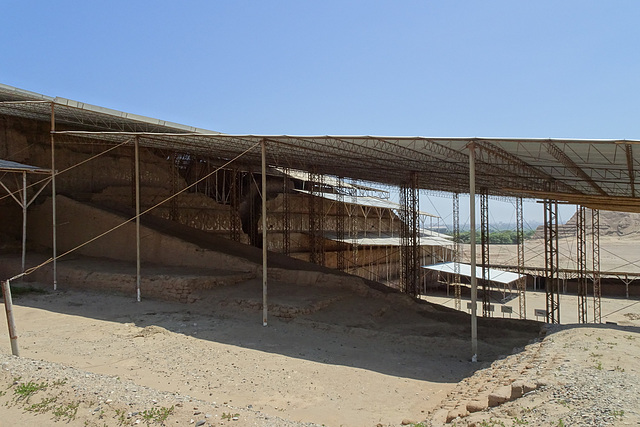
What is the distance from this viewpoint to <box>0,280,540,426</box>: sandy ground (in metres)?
6.61

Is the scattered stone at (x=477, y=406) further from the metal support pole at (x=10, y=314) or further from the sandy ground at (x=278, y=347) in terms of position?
the metal support pole at (x=10, y=314)

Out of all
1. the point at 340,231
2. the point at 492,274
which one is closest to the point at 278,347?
the point at 340,231

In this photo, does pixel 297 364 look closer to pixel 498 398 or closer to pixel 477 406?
pixel 477 406

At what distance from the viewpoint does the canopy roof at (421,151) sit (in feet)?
32.6

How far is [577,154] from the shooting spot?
10359mm

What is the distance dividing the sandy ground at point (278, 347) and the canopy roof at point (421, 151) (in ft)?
14.4

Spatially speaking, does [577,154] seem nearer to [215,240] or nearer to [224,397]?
[224,397]

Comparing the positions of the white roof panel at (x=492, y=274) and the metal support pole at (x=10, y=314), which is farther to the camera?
the white roof panel at (x=492, y=274)

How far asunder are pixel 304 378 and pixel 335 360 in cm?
119

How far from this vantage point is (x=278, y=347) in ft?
30.5

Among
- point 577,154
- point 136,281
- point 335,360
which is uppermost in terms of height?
point 577,154

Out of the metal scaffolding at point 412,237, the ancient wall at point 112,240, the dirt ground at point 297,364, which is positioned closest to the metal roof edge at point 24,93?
the ancient wall at point 112,240

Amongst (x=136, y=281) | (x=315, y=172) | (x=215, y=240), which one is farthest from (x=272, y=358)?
(x=315, y=172)

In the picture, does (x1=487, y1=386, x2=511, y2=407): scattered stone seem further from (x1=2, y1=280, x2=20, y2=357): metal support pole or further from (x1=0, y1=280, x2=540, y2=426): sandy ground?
(x1=2, y1=280, x2=20, y2=357): metal support pole
